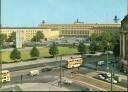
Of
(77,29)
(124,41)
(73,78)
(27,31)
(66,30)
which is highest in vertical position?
(77,29)

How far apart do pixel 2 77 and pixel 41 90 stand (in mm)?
8081

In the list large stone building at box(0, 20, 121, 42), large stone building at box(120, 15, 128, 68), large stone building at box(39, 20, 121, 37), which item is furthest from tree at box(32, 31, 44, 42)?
large stone building at box(120, 15, 128, 68)

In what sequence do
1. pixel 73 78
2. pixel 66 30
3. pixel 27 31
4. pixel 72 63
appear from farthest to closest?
pixel 66 30 → pixel 27 31 → pixel 72 63 → pixel 73 78

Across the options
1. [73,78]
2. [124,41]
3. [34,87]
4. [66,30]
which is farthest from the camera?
[66,30]

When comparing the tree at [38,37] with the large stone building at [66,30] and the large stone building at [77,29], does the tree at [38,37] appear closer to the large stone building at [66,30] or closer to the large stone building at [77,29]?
the large stone building at [66,30]

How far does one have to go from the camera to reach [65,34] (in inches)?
5837

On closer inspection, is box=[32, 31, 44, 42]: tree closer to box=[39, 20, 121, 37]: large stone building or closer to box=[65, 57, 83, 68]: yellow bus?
box=[39, 20, 121, 37]: large stone building

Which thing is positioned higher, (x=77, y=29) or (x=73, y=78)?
(x=77, y=29)

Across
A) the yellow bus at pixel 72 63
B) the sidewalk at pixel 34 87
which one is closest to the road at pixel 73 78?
the yellow bus at pixel 72 63

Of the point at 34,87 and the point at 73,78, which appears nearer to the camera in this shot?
the point at 34,87

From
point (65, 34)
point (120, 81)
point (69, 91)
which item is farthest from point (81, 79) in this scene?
point (65, 34)

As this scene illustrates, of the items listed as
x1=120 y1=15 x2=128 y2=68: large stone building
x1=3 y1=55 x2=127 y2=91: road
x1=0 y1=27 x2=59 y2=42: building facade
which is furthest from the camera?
x1=0 y1=27 x2=59 y2=42: building facade

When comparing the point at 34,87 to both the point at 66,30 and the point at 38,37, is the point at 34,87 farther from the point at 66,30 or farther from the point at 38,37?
the point at 66,30

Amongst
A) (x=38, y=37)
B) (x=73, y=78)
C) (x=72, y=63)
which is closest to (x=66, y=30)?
(x=38, y=37)
